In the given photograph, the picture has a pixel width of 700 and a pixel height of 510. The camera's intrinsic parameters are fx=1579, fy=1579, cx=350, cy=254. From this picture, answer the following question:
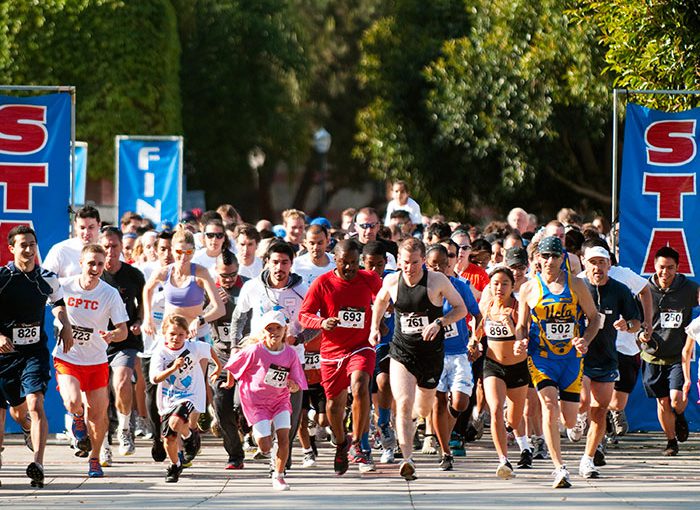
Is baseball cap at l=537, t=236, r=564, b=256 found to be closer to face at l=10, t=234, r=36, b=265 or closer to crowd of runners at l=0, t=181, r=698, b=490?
crowd of runners at l=0, t=181, r=698, b=490

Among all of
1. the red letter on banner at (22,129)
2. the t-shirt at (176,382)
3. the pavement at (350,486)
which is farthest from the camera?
the red letter on banner at (22,129)

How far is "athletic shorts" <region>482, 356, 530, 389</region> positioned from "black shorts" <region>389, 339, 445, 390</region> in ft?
1.47

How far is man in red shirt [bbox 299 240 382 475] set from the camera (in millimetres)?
13188

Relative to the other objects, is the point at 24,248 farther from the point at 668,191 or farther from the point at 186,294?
the point at 668,191

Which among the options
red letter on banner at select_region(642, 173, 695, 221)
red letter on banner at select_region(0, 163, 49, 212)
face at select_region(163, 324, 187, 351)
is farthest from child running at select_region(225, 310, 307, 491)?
red letter on banner at select_region(642, 173, 695, 221)

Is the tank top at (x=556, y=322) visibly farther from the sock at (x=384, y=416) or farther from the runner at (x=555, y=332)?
the sock at (x=384, y=416)

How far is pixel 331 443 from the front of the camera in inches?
619

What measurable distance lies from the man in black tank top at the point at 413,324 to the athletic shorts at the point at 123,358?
8.64 ft

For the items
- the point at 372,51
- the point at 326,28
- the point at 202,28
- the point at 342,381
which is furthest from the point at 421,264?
the point at 326,28

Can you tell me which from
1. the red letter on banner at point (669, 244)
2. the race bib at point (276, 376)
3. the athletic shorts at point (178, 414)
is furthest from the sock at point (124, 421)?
the red letter on banner at point (669, 244)

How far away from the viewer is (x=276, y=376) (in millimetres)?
12531

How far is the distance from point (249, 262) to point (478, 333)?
2.58m

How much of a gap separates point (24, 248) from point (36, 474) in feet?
5.90

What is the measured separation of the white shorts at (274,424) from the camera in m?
12.5
